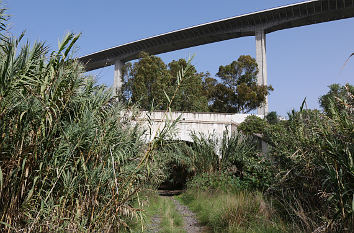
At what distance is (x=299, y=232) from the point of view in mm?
3688

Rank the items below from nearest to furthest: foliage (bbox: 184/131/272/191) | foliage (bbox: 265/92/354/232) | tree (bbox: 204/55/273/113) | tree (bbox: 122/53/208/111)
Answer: foliage (bbox: 265/92/354/232)
foliage (bbox: 184/131/272/191)
tree (bbox: 122/53/208/111)
tree (bbox: 204/55/273/113)

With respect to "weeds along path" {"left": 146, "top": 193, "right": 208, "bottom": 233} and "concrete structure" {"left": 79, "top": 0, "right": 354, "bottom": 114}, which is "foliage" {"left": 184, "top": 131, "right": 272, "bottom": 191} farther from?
"concrete structure" {"left": 79, "top": 0, "right": 354, "bottom": 114}

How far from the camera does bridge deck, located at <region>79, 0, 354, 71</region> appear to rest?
1008 inches

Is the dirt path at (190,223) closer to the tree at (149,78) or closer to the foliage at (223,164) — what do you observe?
the foliage at (223,164)

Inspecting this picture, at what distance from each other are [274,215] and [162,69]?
19296 millimetres

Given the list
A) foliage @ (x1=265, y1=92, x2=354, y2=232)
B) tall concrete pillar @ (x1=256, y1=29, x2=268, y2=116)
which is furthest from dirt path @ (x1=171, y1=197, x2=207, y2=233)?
tall concrete pillar @ (x1=256, y1=29, x2=268, y2=116)

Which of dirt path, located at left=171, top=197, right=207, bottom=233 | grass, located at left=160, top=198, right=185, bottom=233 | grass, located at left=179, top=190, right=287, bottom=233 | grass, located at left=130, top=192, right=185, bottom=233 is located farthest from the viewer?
dirt path, located at left=171, top=197, right=207, bottom=233

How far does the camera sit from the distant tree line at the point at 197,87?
2186cm

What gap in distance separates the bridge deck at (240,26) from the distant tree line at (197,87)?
4.29 m

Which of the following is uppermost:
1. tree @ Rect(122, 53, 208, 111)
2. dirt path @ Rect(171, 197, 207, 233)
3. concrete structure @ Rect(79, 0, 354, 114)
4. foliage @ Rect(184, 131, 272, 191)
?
concrete structure @ Rect(79, 0, 354, 114)

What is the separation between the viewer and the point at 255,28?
94.1 feet

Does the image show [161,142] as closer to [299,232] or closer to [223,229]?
[299,232]

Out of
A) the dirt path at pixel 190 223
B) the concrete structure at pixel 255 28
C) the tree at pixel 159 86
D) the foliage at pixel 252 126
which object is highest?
the concrete structure at pixel 255 28

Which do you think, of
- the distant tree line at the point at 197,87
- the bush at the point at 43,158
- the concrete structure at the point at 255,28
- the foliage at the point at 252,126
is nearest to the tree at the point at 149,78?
the distant tree line at the point at 197,87
